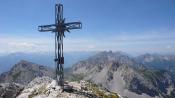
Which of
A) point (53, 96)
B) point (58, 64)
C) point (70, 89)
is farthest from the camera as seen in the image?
point (58, 64)

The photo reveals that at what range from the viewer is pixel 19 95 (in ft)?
137

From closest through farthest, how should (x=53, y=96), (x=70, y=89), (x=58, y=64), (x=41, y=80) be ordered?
(x=53, y=96), (x=70, y=89), (x=58, y=64), (x=41, y=80)

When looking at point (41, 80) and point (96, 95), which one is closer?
point (96, 95)

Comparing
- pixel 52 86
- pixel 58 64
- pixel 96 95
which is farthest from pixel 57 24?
pixel 96 95

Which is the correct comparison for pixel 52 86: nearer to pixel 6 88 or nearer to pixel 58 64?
pixel 58 64

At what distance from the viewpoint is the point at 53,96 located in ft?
117

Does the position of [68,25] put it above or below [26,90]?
above

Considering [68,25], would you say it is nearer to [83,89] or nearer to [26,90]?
[83,89]

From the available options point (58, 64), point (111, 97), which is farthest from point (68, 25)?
point (111, 97)

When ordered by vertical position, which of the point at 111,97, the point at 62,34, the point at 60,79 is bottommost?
the point at 111,97

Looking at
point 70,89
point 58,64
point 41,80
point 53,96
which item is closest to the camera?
point 53,96

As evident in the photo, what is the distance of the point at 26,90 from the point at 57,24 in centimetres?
1158

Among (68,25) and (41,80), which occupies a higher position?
(68,25)

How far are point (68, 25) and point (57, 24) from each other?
1.66 m
